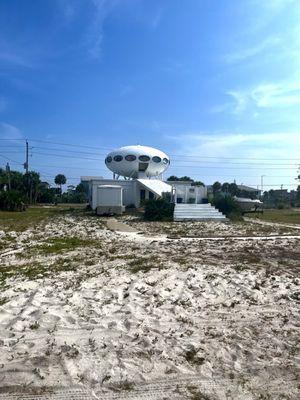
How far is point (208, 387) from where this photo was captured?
4082mm

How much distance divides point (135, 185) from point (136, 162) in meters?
6.22

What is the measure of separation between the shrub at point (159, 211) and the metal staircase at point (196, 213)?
1.67 ft

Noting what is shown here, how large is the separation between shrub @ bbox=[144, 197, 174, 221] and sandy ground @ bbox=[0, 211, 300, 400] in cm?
1824

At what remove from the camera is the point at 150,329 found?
5.53 meters

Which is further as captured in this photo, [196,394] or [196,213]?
[196,213]

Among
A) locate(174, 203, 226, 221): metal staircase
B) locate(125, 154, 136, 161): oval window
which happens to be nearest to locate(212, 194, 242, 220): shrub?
locate(174, 203, 226, 221): metal staircase

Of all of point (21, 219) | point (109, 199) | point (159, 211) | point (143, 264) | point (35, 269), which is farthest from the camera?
point (109, 199)

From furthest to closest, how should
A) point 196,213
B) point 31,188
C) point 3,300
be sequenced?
point 31,188, point 196,213, point 3,300

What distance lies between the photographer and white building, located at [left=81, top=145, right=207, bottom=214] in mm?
33469

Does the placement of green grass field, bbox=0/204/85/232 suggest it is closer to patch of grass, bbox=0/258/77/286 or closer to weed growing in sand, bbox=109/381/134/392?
patch of grass, bbox=0/258/77/286

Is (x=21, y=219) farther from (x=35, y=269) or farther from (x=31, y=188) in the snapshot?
(x=31, y=188)

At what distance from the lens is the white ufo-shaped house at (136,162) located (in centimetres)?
4753

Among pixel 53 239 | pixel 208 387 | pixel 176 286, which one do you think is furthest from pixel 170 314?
pixel 53 239

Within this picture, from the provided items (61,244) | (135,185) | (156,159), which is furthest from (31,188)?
(61,244)
